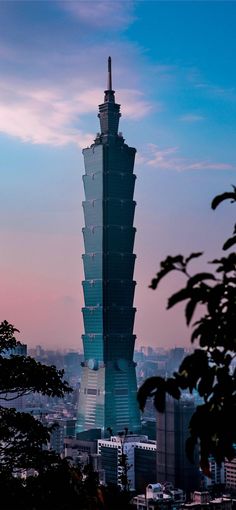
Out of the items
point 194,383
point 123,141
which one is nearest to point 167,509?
point 194,383

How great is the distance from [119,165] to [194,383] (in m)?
69.7

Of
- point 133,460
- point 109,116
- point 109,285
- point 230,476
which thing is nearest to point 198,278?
point 230,476

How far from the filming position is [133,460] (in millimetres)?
54469

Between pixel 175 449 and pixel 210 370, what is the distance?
4826 centimetres

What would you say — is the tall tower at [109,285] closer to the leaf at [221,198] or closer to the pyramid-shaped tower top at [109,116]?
the pyramid-shaped tower top at [109,116]

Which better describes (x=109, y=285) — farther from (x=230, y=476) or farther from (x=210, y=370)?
(x=210, y=370)

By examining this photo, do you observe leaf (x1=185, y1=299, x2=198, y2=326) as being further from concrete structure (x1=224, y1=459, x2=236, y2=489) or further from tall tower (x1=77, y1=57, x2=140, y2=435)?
tall tower (x1=77, y1=57, x2=140, y2=435)

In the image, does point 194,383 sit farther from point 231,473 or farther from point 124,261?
point 124,261

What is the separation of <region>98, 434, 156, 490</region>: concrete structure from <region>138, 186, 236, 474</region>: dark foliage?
49967mm

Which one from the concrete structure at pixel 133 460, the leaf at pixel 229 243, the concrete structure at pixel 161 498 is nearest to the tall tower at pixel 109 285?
the concrete structure at pixel 133 460

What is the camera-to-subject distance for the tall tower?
70.4 meters

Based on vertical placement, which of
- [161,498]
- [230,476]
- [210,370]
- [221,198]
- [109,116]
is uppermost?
[109,116]

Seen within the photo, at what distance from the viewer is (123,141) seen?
72938 mm

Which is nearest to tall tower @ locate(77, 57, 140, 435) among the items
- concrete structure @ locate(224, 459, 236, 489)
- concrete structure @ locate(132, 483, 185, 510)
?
concrete structure @ locate(224, 459, 236, 489)
